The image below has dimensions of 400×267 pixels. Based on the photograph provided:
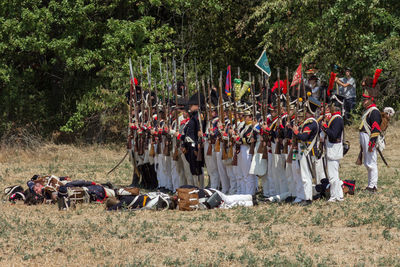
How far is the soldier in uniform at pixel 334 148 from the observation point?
40.5 feet

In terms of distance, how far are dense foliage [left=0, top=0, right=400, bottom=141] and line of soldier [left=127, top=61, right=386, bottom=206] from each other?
23.3ft

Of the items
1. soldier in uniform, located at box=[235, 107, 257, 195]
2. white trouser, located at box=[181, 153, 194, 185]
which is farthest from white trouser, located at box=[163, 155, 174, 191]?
soldier in uniform, located at box=[235, 107, 257, 195]

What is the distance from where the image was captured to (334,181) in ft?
40.5

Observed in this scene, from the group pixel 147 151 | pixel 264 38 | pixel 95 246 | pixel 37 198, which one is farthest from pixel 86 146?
pixel 95 246

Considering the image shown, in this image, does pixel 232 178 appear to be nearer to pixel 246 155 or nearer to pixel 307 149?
pixel 246 155

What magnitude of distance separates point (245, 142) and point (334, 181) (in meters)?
2.01

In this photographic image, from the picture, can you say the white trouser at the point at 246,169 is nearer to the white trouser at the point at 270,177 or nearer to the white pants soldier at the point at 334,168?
the white trouser at the point at 270,177

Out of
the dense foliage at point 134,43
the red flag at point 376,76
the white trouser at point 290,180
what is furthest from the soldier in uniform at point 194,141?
the dense foliage at point 134,43

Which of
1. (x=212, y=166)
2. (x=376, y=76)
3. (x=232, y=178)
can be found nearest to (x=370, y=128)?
(x=376, y=76)

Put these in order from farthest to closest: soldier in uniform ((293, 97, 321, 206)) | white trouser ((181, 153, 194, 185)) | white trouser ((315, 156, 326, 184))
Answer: white trouser ((181, 153, 194, 185)), white trouser ((315, 156, 326, 184)), soldier in uniform ((293, 97, 321, 206))

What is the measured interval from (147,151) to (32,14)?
897 centimetres

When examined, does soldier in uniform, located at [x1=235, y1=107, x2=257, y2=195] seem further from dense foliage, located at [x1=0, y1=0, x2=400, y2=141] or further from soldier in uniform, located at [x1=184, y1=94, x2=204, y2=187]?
dense foliage, located at [x1=0, y1=0, x2=400, y2=141]

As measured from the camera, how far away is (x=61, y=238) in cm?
1033

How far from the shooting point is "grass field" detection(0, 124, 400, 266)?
29.5 ft
